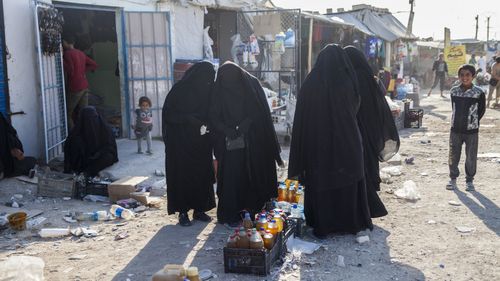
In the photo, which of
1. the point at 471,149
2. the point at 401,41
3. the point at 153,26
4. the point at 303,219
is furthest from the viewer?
the point at 401,41

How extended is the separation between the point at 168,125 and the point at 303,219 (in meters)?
1.49

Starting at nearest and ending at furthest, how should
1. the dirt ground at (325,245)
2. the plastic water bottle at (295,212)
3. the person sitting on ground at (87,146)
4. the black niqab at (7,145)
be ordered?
the dirt ground at (325,245) → the plastic water bottle at (295,212) → the black niqab at (7,145) → the person sitting on ground at (87,146)

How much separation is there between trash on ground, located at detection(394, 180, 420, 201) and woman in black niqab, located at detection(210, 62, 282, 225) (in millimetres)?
1766

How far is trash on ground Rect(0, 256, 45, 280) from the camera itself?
3.28m

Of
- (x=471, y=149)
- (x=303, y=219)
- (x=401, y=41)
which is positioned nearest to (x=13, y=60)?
(x=303, y=219)

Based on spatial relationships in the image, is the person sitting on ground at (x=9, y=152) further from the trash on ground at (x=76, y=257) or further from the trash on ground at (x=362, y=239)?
the trash on ground at (x=362, y=239)

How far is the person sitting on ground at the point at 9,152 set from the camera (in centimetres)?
598

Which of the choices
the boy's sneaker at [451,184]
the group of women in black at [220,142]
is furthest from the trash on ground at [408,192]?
the group of women in black at [220,142]

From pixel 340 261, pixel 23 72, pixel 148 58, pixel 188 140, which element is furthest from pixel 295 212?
pixel 148 58

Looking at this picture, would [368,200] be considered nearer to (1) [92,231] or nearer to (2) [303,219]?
(2) [303,219]

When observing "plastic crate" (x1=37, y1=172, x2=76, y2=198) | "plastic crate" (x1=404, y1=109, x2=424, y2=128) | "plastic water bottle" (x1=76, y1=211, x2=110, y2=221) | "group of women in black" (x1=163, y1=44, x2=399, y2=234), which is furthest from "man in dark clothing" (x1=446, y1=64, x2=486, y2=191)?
"plastic crate" (x1=404, y1=109, x2=424, y2=128)

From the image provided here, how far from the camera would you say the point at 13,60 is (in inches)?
253

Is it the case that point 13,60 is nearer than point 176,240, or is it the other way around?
point 176,240

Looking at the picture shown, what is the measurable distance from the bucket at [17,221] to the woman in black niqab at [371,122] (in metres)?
3.15
